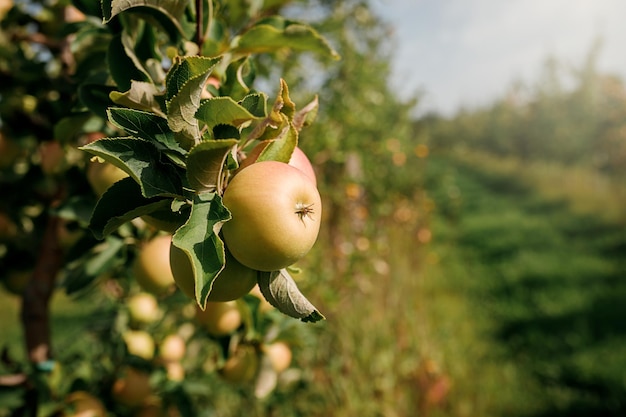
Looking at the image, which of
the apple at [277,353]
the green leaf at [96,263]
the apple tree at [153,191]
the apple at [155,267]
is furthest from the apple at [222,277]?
the apple at [277,353]

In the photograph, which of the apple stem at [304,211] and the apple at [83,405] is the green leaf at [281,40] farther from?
the apple at [83,405]

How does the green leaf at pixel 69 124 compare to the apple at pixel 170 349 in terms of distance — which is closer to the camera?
the green leaf at pixel 69 124

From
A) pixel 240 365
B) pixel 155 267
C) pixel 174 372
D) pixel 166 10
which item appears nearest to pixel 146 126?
pixel 166 10

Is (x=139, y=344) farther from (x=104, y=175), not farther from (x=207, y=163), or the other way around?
(x=207, y=163)

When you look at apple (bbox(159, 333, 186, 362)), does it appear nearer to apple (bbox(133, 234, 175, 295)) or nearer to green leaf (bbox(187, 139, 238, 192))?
apple (bbox(133, 234, 175, 295))

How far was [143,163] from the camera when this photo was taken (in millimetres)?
564

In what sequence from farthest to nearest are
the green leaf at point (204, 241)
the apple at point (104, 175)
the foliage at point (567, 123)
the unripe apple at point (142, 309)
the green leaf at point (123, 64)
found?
the foliage at point (567, 123), the unripe apple at point (142, 309), the apple at point (104, 175), the green leaf at point (123, 64), the green leaf at point (204, 241)

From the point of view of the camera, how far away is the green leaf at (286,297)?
58 cm

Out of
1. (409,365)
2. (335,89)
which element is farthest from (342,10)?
(409,365)

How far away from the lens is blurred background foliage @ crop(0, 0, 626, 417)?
139 centimetres

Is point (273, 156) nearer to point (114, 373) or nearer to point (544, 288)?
point (114, 373)

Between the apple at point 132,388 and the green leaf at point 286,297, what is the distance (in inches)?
32.7

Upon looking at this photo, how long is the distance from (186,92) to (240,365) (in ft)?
2.52

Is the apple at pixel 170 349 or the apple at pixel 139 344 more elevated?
the apple at pixel 139 344
